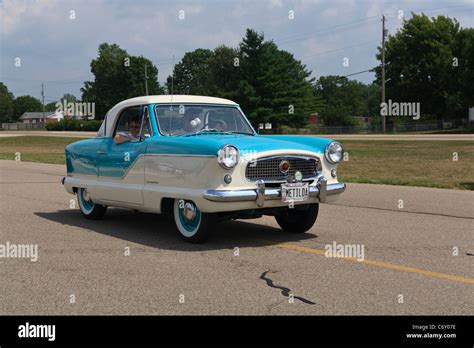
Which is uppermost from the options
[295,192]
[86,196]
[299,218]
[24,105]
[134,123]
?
[24,105]

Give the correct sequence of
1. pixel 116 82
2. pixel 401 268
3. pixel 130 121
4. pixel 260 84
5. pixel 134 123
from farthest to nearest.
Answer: pixel 116 82 < pixel 260 84 < pixel 130 121 < pixel 134 123 < pixel 401 268

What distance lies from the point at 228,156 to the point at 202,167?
0.34 meters

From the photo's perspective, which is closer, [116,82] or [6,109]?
[116,82]

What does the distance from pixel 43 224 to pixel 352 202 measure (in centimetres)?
564

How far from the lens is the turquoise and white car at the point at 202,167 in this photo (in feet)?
22.1

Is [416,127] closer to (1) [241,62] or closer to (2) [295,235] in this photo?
(1) [241,62]

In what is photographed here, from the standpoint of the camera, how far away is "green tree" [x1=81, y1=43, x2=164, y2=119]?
3799 inches

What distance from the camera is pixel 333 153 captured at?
7.57 m

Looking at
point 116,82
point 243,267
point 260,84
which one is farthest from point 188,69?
point 243,267

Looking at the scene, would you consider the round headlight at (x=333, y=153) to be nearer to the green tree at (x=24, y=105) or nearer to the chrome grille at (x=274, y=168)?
the chrome grille at (x=274, y=168)

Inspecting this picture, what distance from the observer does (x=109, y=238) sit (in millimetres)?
7758

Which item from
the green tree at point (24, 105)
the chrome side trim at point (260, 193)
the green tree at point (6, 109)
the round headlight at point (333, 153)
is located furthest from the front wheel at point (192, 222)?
the green tree at point (24, 105)

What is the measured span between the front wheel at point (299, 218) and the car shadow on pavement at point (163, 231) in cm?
11

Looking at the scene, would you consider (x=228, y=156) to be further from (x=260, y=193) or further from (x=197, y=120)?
(x=197, y=120)
